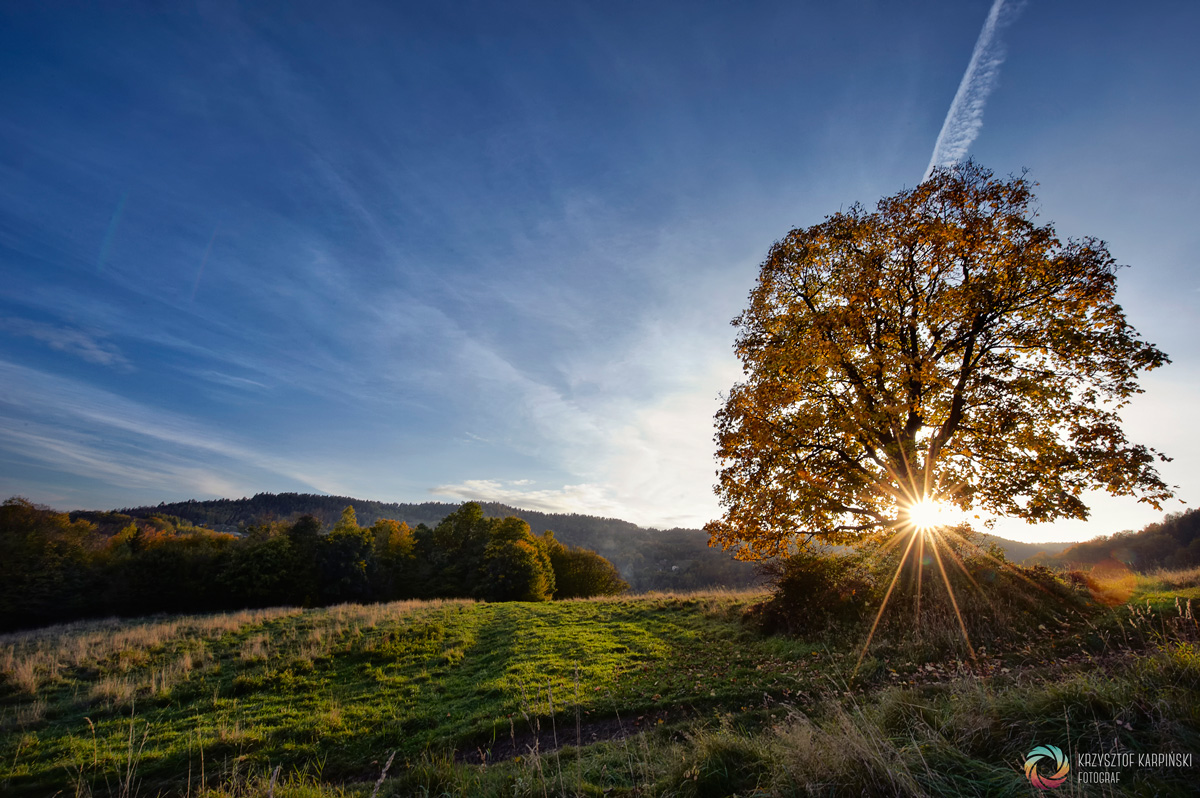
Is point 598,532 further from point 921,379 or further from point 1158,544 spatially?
point 921,379

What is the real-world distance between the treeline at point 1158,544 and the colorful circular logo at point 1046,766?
52849 millimetres

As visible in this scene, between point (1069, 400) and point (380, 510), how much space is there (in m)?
202

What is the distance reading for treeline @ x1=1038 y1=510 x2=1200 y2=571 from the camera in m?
40.3

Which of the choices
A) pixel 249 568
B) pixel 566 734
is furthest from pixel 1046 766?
pixel 249 568

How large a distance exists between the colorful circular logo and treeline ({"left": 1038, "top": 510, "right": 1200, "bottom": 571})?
5285 centimetres

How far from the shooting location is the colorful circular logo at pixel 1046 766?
282 cm

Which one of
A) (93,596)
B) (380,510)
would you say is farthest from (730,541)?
(380,510)

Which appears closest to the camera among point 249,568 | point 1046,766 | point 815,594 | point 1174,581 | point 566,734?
point 1046,766

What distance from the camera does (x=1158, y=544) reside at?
45.1 metres

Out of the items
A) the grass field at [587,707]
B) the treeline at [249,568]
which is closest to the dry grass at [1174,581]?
the grass field at [587,707]

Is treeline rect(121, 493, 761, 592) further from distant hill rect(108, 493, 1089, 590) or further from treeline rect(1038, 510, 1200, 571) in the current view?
treeline rect(1038, 510, 1200, 571)

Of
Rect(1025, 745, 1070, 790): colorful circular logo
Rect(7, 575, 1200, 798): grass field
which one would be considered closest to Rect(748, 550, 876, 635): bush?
Rect(7, 575, 1200, 798): grass field

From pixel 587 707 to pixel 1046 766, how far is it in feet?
23.0

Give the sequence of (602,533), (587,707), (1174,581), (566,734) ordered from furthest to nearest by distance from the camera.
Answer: (602,533) → (1174,581) → (587,707) → (566,734)
